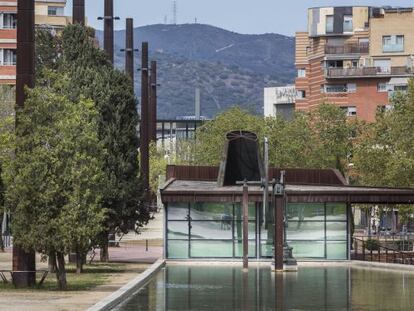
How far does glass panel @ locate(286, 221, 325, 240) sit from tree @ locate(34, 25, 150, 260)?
24.0ft

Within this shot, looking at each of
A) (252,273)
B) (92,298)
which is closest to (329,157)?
(252,273)

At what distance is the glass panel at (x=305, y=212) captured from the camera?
6656 cm

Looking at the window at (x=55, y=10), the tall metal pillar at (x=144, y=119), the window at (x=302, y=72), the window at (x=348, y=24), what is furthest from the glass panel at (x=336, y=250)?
the window at (x=55, y=10)

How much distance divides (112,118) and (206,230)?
751 cm

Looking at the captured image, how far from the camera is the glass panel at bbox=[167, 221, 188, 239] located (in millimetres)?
66438

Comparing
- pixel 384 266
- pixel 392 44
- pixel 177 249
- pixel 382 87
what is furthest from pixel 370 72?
pixel 384 266

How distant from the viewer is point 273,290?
4500 centimetres

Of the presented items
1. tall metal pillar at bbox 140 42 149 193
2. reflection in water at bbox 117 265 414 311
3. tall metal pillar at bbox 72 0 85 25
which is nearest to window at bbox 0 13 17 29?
tall metal pillar at bbox 140 42 149 193

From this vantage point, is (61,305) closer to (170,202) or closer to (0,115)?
(170,202)

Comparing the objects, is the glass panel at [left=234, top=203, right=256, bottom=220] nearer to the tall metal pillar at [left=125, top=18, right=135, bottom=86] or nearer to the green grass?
the green grass

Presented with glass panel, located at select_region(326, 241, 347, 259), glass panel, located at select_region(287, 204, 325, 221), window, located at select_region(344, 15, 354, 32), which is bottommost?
glass panel, located at select_region(326, 241, 347, 259)

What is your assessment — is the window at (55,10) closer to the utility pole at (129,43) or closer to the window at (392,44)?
the window at (392,44)

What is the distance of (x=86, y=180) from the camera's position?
4444 centimetres

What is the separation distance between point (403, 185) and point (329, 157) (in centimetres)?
2403
